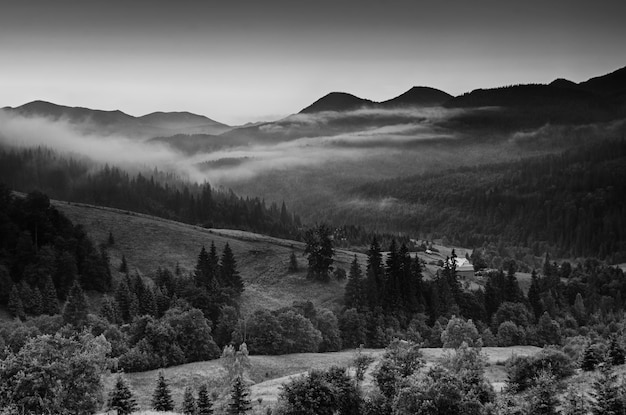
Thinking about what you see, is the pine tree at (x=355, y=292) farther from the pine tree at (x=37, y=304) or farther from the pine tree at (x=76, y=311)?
the pine tree at (x=37, y=304)

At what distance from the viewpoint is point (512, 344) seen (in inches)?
5212

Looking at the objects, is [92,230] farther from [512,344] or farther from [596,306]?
[596,306]

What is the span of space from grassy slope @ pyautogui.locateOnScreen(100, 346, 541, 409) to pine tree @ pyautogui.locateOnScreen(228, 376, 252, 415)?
19.1 ft

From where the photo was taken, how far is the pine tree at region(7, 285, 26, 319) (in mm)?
123944

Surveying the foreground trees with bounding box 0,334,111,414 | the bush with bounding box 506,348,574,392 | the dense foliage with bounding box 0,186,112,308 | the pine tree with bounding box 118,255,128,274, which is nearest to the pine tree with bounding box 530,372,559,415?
the bush with bounding box 506,348,574,392

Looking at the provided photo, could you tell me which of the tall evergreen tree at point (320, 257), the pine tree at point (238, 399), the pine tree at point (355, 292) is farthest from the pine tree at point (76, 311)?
the tall evergreen tree at point (320, 257)

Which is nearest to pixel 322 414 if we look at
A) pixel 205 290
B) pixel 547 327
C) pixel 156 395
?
pixel 156 395

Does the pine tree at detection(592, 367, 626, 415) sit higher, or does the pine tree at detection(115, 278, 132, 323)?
the pine tree at detection(592, 367, 626, 415)

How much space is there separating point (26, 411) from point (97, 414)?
12699 millimetres

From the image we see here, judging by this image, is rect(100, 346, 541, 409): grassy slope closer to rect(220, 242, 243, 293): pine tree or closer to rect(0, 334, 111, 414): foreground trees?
rect(0, 334, 111, 414): foreground trees

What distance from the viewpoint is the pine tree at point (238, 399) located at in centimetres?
6719

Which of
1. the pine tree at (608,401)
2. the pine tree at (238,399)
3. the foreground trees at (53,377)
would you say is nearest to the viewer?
the pine tree at (608,401)

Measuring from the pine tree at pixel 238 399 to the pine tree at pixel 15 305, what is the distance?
73211 millimetres

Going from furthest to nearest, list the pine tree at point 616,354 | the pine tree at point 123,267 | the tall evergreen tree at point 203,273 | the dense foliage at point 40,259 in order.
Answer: the pine tree at point 123,267
the tall evergreen tree at point 203,273
the dense foliage at point 40,259
the pine tree at point 616,354
